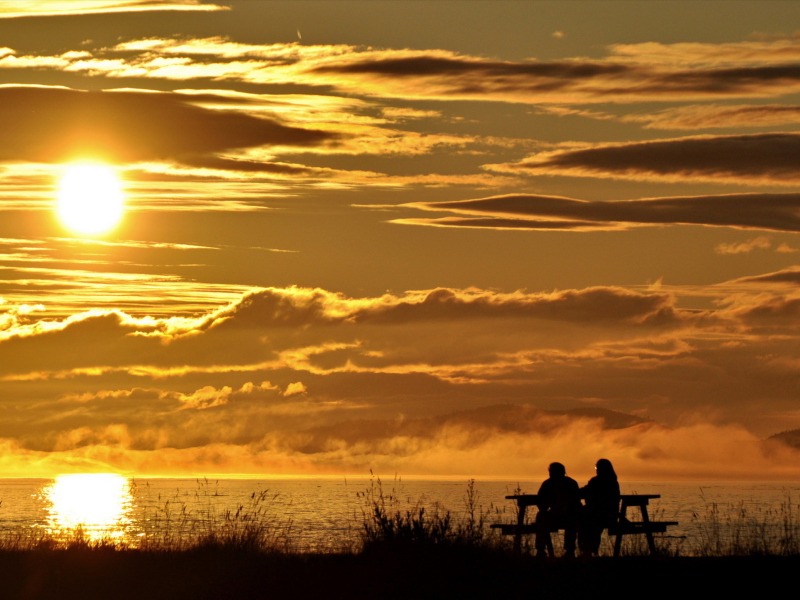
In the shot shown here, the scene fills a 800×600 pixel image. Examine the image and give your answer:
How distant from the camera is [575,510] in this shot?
19.5m

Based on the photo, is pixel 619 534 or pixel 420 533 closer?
pixel 420 533

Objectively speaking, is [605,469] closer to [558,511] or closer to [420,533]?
[558,511]

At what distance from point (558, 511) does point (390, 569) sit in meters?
4.04

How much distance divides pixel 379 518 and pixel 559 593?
4.26 meters

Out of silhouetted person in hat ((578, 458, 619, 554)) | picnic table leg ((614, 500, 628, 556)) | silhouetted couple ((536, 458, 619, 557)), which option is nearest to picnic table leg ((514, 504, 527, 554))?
silhouetted couple ((536, 458, 619, 557))

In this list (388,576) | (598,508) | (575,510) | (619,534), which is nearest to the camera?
(388,576)

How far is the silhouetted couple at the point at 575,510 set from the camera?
19.3 meters

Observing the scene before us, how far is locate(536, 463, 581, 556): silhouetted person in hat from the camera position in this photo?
19.2 metres

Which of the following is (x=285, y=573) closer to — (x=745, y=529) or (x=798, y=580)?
(x=798, y=580)

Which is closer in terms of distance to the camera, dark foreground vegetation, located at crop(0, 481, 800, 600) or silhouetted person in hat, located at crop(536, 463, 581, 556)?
dark foreground vegetation, located at crop(0, 481, 800, 600)

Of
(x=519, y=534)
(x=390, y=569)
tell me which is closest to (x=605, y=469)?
(x=519, y=534)

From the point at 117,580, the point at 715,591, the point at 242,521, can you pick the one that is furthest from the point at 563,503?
the point at 117,580

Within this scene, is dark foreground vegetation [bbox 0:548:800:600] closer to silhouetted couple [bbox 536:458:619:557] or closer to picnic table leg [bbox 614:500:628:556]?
picnic table leg [bbox 614:500:628:556]

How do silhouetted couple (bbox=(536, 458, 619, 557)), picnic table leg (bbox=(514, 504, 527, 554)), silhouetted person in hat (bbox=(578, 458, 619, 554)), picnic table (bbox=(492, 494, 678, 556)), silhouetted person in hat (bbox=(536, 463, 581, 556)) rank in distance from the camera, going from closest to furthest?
picnic table leg (bbox=(514, 504, 527, 554)), picnic table (bbox=(492, 494, 678, 556)), silhouetted person in hat (bbox=(536, 463, 581, 556)), silhouetted couple (bbox=(536, 458, 619, 557)), silhouetted person in hat (bbox=(578, 458, 619, 554))
